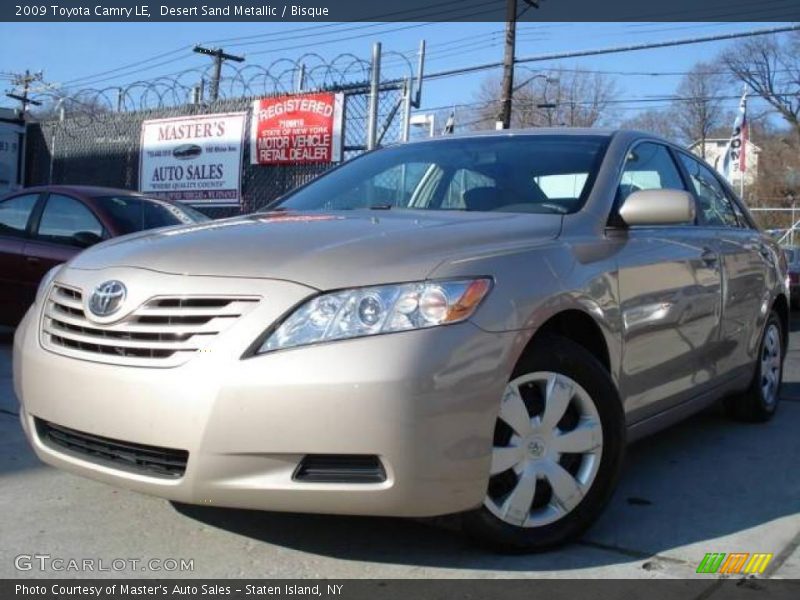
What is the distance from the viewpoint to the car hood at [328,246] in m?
2.66

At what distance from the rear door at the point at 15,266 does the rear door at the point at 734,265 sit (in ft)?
17.8

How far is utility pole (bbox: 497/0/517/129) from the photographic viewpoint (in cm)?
1681

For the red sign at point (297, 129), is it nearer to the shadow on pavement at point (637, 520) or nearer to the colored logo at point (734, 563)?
the shadow on pavement at point (637, 520)

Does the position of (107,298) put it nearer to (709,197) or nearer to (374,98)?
(709,197)

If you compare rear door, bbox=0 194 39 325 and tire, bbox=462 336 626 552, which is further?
rear door, bbox=0 194 39 325

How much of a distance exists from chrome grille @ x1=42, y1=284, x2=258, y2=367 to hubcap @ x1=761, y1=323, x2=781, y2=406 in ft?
12.3

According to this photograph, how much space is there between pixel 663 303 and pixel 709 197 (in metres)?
1.45

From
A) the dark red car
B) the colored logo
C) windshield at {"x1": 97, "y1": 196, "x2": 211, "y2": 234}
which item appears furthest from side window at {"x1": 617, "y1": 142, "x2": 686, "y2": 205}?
the dark red car

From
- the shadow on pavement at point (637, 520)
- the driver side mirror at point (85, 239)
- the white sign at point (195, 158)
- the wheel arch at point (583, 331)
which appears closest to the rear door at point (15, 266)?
the driver side mirror at point (85, 239)

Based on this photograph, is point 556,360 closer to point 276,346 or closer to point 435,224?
point 435,224

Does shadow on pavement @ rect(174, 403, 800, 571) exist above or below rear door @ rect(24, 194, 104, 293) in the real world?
below

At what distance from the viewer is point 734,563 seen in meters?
2.94

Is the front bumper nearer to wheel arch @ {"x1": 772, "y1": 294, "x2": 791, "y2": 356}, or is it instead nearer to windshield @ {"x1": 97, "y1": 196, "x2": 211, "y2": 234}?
wheel arch @ {"x1": 772, "y1": 294, "x2": 791, "y2": 356}
